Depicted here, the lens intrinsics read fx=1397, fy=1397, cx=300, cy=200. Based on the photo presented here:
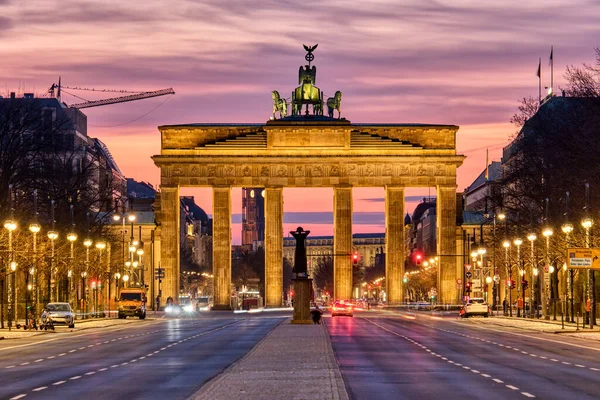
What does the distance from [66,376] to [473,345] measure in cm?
2429

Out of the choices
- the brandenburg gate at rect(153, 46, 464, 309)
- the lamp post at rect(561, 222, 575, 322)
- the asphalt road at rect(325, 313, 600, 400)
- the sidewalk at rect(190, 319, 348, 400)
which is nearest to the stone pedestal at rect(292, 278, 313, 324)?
the asphalt road at rect(325, 313, 600, 400)

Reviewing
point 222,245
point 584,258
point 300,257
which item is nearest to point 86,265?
point 300,257

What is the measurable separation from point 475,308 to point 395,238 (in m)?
47.5

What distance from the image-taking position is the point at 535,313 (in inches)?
4688

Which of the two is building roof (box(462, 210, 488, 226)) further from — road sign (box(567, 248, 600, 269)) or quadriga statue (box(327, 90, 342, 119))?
road sign (box(567, 248, 600, 269))

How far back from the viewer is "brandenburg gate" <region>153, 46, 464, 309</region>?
162m

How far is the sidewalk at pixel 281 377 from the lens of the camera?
30.1 meters

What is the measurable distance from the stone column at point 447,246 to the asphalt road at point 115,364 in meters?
88.4

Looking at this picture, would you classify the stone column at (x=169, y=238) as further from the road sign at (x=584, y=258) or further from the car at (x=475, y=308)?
the road sign at (x=584, y=258)

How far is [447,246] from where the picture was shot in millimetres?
162250

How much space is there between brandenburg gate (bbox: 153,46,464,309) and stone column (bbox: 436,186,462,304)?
0.11 meters

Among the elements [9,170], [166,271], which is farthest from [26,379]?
[166,271]

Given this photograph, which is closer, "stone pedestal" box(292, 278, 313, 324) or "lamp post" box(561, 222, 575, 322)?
"lamp post" box(561, 222, 575, 322)

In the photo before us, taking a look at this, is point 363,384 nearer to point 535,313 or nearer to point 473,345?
point 473,345
